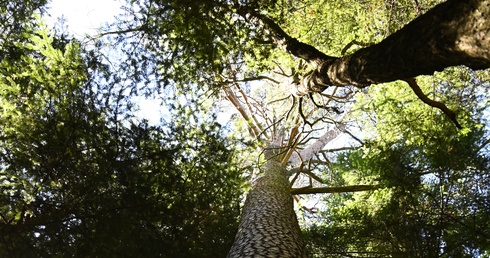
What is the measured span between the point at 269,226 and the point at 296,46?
2226 mm

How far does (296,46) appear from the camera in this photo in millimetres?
4336

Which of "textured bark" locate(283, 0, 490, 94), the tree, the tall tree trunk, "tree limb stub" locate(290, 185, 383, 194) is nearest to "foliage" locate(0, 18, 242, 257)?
the tree

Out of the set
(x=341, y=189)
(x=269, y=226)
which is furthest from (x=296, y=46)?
(x=341, y=189)

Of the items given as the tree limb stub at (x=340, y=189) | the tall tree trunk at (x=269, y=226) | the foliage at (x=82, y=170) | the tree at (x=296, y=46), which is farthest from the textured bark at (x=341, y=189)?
the foliage at (x=82, y=170)

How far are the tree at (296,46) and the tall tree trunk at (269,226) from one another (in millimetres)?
57

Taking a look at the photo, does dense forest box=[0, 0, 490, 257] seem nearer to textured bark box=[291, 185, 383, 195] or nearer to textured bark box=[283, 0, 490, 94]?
textured bark box=[283, 0, 490, 94]

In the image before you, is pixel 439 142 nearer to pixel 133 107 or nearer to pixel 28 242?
pixel 133 107

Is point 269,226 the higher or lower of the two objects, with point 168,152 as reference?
lower

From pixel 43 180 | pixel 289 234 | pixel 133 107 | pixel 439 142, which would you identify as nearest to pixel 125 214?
pixel 43 180

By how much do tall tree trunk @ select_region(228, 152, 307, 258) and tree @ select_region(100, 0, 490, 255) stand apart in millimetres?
57

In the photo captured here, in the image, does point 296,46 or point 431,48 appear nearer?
point 431,48

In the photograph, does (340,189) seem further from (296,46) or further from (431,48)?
(431,48)

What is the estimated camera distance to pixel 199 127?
5.09 metres

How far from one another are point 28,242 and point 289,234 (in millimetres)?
2979
